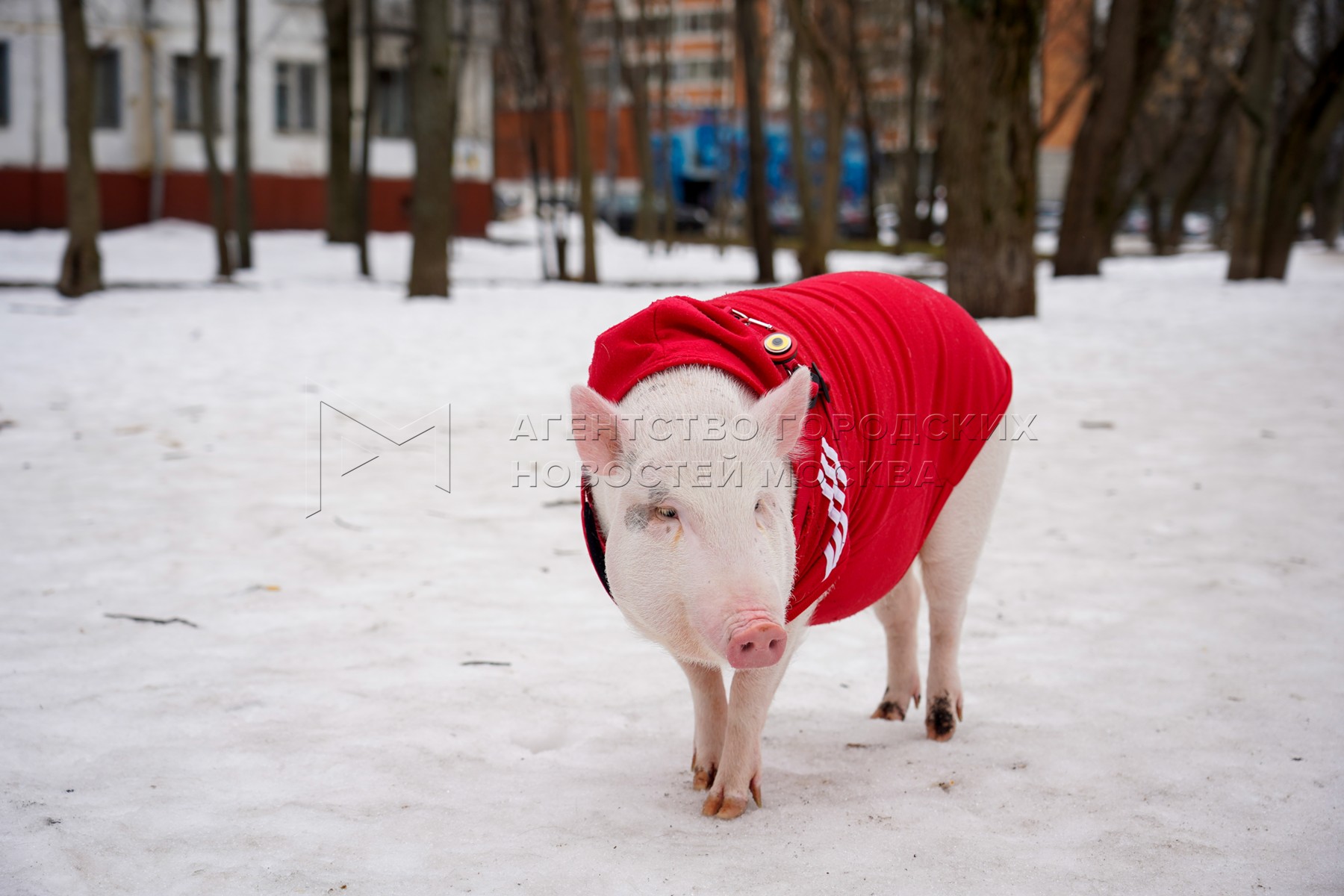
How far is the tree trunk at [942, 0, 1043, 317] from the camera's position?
10.8 metres

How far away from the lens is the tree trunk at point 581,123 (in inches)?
647

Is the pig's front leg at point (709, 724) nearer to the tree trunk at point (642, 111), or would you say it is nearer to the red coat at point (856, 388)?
the red coat at point (856, 388)

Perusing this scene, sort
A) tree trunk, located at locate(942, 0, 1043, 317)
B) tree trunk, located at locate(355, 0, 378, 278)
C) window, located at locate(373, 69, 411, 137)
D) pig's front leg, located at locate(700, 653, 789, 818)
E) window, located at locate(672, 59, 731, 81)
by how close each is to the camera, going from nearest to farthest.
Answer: pig's front leg, located at locate(700, 653, 789, 818) → tree trunk, located at locate(942, 0, 1043, 317) → tree trunk, located at locate(355, 0, 378, 278) → window, located at locate(373, 69, 411, 137) → window, located at locate(672, 59, 731, 81)

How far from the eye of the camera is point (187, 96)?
26.3 metres

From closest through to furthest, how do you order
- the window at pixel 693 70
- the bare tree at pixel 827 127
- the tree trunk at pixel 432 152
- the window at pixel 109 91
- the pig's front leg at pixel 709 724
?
→ the pig's front leg at pixel 709 724 → the tree trunk at pixel 432 152 → the bare tree at pixel 827 127 → the window at pixel 109 91 → the window at pixel 693 70

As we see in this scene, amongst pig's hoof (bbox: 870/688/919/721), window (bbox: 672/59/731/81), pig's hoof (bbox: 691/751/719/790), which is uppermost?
window (bbox: 672/59/731/81)

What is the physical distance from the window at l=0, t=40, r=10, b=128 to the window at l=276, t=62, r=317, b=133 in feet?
18.4

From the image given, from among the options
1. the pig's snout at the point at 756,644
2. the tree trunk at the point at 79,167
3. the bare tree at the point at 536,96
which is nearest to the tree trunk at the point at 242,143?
the tree trunk at the point at 79,167

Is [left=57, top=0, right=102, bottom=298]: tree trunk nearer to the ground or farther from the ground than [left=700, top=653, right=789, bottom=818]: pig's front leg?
farther from the ground

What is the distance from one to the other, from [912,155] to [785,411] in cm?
2975

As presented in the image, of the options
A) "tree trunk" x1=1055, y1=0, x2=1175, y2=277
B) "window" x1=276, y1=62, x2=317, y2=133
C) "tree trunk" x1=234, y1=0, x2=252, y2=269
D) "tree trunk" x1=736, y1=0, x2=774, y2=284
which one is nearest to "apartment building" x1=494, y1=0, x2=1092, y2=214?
"tree trunk" x1=736, y1=0, x2=774, y2=284

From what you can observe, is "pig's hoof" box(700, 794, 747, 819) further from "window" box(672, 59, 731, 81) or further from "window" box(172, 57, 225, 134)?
"window" box(672, 59, 731, 81)

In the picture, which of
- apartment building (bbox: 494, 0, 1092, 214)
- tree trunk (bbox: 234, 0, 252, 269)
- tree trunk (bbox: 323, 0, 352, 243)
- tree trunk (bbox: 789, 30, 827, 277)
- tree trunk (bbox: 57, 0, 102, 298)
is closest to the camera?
tree trunk (bbox: 57, 0, 102, 298)

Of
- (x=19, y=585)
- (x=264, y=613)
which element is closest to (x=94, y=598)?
(x=19, y=585)
